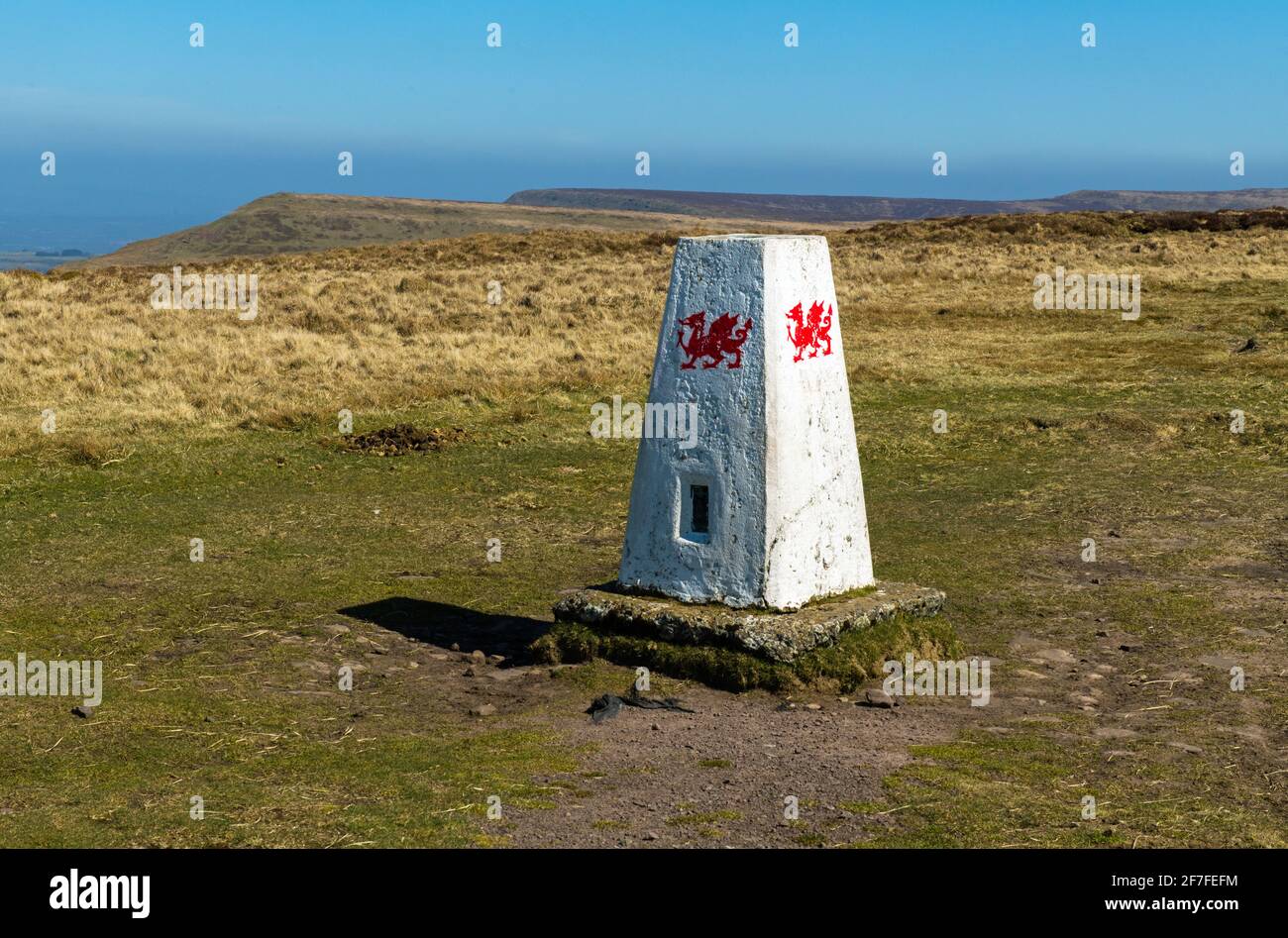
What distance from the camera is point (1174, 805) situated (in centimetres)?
661

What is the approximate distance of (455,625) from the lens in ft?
33.7

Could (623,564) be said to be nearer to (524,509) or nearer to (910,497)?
(524,509)

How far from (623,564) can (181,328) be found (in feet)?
61.6

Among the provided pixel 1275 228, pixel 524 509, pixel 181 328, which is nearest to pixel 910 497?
pixel 524 509

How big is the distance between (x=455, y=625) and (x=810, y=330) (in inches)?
140
